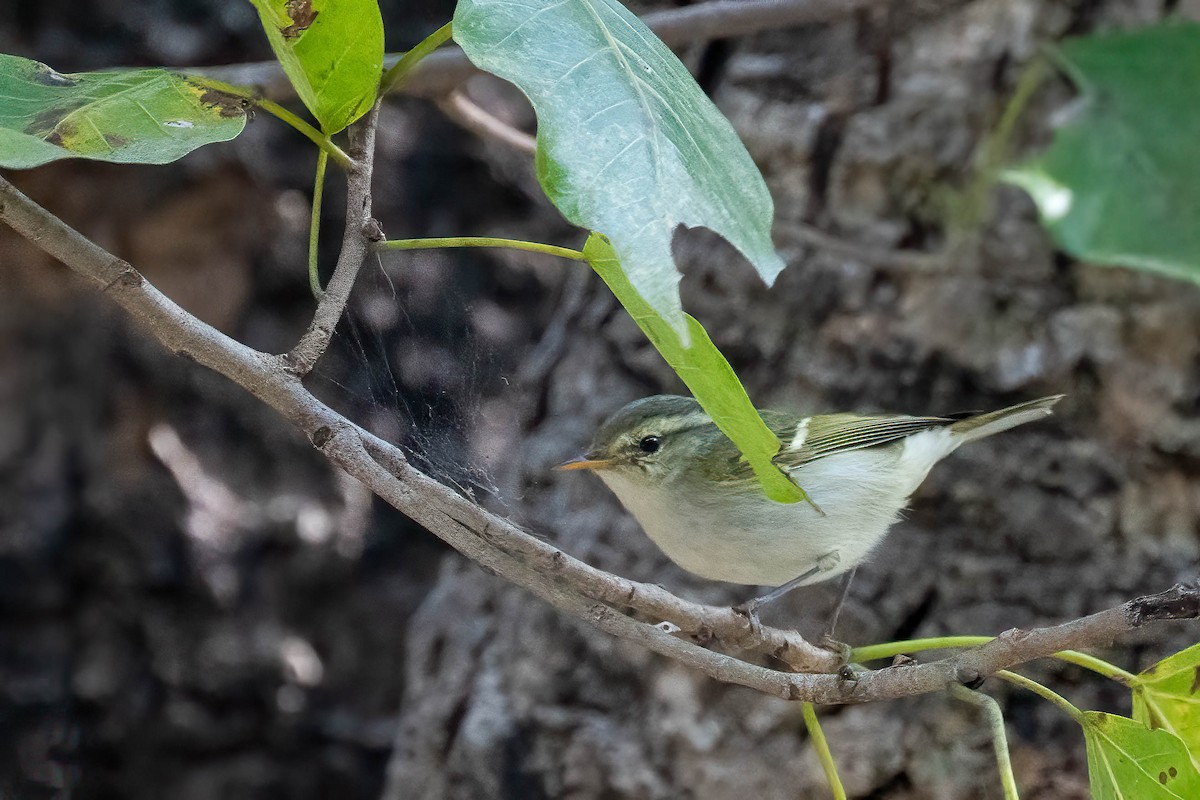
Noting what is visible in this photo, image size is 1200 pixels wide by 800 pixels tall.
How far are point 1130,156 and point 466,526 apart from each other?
1219mm

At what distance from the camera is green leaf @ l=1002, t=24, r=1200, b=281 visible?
1.46 meters

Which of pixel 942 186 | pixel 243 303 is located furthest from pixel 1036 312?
pixel 243 303

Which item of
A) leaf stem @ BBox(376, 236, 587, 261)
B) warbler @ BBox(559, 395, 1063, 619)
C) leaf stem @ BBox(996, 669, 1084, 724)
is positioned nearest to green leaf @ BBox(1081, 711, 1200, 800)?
leaf stem @ BBox(996, 669, 1084, 724)

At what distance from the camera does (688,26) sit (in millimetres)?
1602

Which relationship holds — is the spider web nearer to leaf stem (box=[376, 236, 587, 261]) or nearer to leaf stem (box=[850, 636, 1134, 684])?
leaf stem (box=[376, 236, 587, 261])

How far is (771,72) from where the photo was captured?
188cm

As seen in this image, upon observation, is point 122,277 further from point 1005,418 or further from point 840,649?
point 1005,418

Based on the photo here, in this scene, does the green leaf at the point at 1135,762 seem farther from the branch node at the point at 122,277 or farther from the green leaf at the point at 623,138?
Result: the branch node at the point at 122,277

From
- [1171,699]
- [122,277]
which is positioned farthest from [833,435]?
[122,277]

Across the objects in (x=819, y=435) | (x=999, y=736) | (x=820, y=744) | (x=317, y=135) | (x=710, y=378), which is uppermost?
(x=317, y=135)

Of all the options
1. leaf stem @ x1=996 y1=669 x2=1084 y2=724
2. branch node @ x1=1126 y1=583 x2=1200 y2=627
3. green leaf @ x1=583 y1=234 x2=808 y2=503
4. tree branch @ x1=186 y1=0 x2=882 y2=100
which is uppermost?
green leaf @ x1=583 y1=234 x2=808 y2=503

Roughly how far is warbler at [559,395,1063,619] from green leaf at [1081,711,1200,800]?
1.61 ft

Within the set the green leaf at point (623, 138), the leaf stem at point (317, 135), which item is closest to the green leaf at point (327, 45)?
the leaf stem at point (317, 135)

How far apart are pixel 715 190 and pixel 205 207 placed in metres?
1.63
